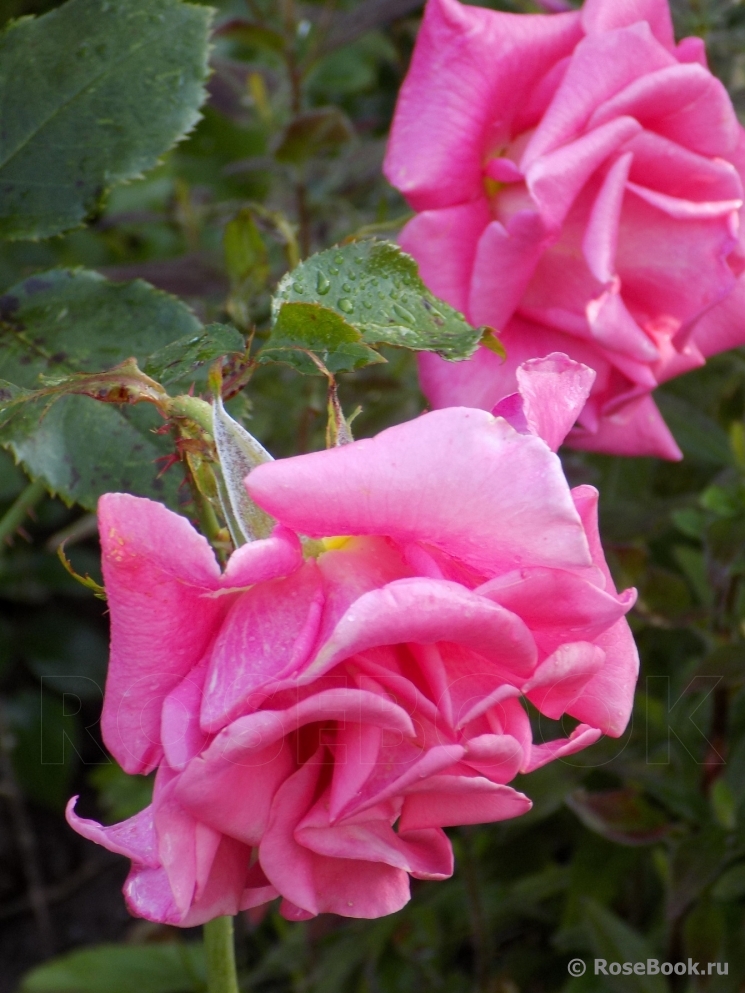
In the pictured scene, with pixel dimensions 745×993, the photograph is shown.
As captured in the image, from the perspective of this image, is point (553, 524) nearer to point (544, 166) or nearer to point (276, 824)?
point (276, 824)

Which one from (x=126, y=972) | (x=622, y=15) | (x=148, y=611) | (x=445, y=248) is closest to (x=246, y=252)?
(x=445, y=248)

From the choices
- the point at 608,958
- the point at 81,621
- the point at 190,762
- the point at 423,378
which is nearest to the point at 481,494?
the point at 190,762

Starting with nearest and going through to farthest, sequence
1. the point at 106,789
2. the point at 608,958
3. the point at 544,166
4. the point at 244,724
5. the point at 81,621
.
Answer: the point at 244,724 < the point at 544,166 < the point at 608,958 < the point at 106,789 < the point at 81,621

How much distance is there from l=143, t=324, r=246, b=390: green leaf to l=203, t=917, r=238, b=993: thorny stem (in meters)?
0.25

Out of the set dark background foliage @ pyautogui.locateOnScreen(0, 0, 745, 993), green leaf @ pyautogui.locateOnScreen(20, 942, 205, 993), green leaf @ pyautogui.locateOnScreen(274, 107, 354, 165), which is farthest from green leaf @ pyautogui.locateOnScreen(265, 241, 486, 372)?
green leaf @ pyautogui.locateOnScreen(20, 942, 205, 993)

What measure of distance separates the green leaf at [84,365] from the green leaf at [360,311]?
111 millimetres

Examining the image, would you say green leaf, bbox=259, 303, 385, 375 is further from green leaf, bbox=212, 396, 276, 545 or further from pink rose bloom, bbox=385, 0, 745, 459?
pink rose bloom, bbox=385, 0, 745, 459

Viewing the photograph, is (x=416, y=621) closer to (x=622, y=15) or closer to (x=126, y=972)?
(x=622, y=15)

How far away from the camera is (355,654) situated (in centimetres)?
36

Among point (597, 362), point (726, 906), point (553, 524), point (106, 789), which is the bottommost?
point (106, 789)

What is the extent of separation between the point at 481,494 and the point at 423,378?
27 cm

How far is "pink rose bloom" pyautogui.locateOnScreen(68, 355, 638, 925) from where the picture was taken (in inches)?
13.6

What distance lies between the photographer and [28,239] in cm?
58

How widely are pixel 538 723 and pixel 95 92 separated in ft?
1.89
